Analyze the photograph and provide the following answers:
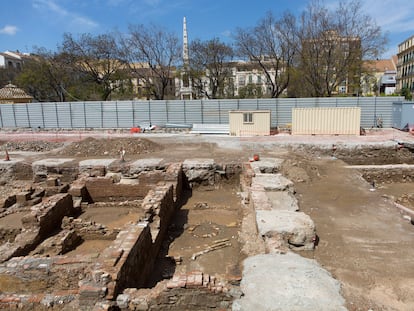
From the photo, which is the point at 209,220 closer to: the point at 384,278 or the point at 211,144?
the point at 384,278

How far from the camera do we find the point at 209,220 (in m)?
8.71

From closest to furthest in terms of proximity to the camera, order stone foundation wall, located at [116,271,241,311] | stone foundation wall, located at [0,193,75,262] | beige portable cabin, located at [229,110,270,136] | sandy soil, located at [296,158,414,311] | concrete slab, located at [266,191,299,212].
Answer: stone foundation wall, located at [116,271,241,311] < sandy soil, located at [296,158,414,311] < stone foundation wall, located at [0,193,75,262] < concrete slab, located at [266,191,299,212] < beige portable cabin, located at [229,110,270,136]

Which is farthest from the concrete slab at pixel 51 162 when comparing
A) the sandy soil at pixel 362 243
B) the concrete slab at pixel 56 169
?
the sandy soil at pixel 362 243

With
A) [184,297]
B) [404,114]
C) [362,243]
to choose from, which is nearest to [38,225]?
[184,297]

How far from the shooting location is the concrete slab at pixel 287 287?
12.2ft

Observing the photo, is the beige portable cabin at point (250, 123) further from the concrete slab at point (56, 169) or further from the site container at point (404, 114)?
the concrete slab at point (56, 169)

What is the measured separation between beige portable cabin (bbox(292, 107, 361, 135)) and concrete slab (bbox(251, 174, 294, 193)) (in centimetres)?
1007

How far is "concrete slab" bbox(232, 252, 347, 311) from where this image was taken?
3707 millimetres

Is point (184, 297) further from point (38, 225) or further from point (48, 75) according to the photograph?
point (48, 75)

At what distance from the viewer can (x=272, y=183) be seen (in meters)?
9.02

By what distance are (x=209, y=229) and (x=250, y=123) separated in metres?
12.3

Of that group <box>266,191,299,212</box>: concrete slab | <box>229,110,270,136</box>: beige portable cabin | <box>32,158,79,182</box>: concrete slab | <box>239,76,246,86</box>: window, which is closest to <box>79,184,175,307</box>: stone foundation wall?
<box>266,191,299,212</box>: concrete slab

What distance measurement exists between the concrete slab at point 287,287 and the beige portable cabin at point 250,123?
1501 cm

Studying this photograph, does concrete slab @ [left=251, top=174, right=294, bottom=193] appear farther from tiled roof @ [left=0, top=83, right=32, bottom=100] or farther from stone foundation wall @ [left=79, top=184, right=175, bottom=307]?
tiled roof @ [left=0, top=83, right=32, bottom=100]
